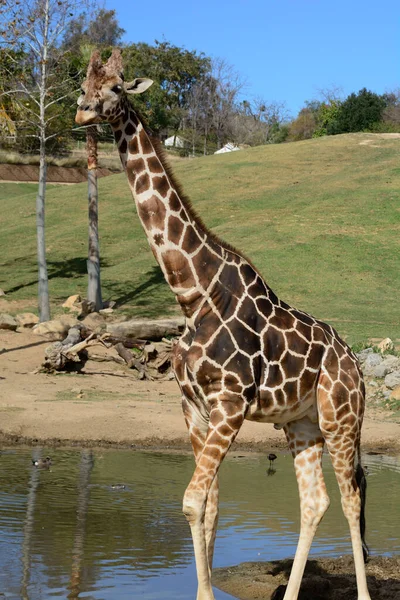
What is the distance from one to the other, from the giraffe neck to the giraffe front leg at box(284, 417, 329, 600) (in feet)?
5.28

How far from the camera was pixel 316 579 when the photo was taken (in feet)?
26.3

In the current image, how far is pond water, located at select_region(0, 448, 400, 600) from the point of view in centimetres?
791

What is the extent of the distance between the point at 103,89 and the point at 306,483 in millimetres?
3685

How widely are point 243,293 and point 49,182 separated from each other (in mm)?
52440

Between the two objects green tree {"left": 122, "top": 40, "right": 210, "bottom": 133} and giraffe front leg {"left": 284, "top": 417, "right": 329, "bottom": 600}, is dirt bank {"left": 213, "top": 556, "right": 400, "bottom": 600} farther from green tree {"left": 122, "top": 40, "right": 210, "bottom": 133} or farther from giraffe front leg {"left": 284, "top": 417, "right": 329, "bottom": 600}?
green tree {"left": 122, "top": 40, "right": 210, "bottom": 133}

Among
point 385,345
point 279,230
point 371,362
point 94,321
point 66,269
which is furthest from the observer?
point 279,230

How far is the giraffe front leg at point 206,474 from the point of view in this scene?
6574mm

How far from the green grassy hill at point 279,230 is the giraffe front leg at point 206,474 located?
16711mm

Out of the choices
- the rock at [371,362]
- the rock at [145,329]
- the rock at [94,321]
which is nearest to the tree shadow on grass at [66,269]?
the rock at [94,321]

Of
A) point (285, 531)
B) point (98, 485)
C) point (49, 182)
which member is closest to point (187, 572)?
point (285, 531)

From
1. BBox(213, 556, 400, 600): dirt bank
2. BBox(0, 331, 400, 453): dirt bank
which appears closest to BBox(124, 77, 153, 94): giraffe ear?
BBox(213, 556, 400, 600): dirt bank

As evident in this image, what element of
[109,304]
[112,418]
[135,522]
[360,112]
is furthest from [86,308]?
[360,112]

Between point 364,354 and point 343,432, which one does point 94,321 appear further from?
point 343,432

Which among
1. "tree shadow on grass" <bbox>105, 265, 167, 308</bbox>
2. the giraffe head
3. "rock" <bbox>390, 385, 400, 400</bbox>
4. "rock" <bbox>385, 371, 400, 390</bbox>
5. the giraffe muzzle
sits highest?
the giraffe head
